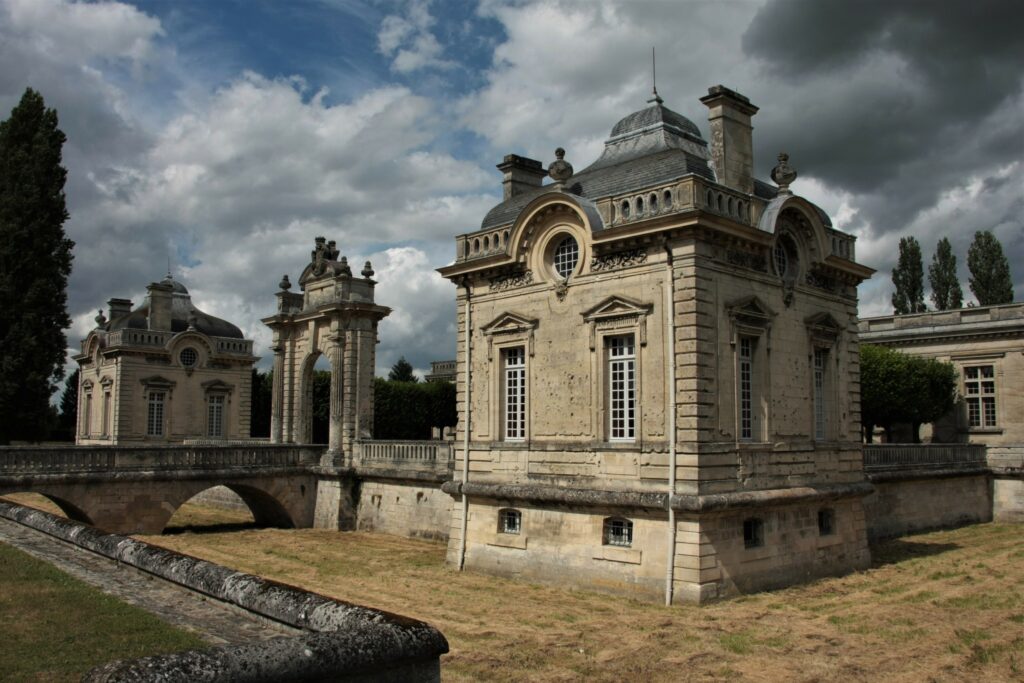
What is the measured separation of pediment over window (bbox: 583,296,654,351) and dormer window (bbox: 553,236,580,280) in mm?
1133

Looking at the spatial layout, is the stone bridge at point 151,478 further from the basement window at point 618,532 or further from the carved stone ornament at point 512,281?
the basement window at point 618,532

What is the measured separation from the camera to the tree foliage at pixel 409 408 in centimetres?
4159

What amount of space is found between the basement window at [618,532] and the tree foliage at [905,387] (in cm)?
1898

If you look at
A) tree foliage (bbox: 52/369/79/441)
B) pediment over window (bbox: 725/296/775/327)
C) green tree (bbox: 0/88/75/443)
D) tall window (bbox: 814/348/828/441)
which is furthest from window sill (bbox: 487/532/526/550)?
tree foliage (bbox: 52/369/79/441)

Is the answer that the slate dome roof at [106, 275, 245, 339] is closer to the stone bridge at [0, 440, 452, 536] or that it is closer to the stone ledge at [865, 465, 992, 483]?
the stone bridge at [0, 440, 452, 536]

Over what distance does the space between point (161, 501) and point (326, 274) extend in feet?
28.9

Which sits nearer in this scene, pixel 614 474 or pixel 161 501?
pixel 614 474

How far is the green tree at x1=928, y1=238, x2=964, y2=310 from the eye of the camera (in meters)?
42.8

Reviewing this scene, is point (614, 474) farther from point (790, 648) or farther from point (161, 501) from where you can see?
point (161, 501)

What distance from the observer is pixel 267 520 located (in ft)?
90.0

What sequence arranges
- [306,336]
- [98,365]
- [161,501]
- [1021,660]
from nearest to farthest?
[1021,660]
[161,501]
[306,336]
[98,365]

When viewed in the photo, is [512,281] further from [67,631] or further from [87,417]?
[87,417]

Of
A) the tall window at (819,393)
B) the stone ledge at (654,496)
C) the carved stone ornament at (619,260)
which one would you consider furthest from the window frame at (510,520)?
the tall window at (819,393)

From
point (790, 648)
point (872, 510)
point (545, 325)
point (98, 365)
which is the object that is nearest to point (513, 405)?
point (545, 325)
